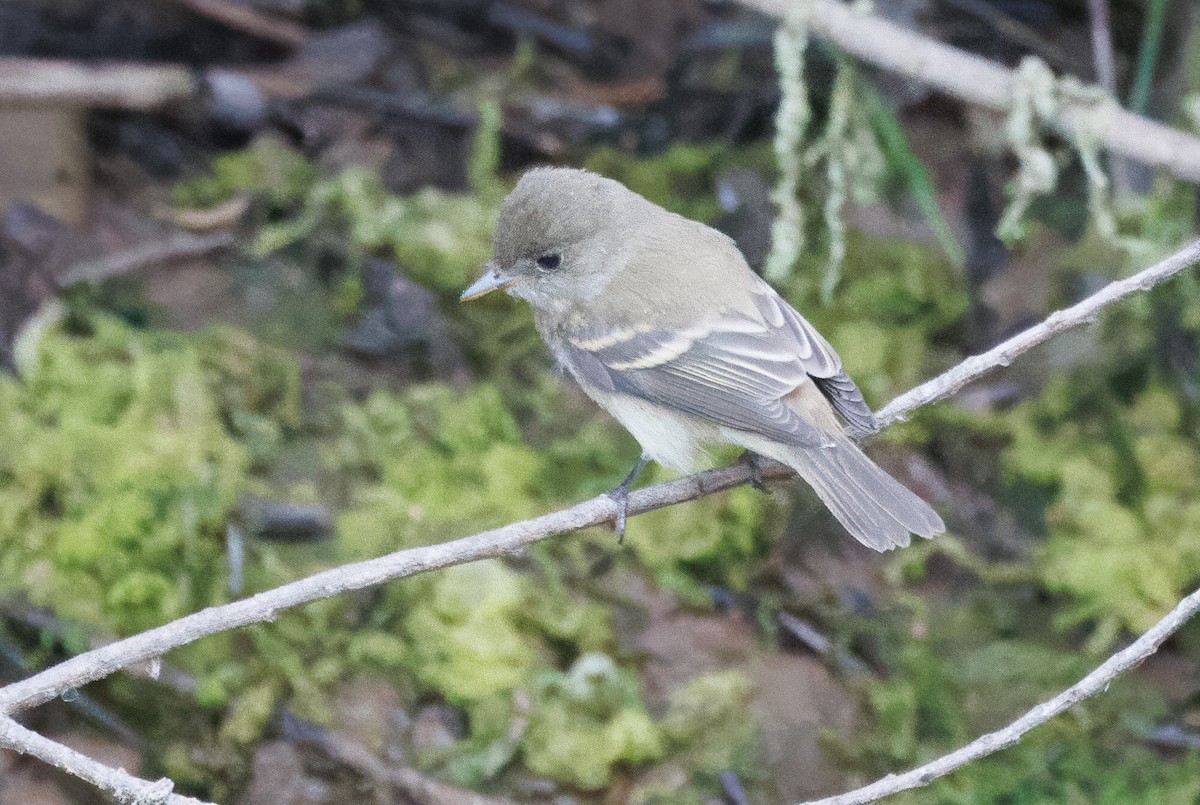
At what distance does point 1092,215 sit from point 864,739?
2.09 metres

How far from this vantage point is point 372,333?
434 cm

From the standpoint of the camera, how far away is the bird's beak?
3.17m

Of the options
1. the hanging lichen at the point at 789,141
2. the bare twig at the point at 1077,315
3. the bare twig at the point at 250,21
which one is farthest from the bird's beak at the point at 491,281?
the bare twig at the point at 250,21

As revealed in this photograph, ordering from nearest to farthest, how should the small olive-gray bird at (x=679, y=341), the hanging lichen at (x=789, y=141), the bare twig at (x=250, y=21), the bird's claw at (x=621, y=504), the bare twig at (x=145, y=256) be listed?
the bird's claw at (x=621, y=504) < the small olive-gray bird at (x=679, y=341) < the hanging lichen at (x=789, y=141) < the bare twig at (x=145, y=256) < the bare twig at (x=250, y=21)

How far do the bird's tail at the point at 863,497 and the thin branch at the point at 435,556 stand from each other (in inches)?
4.8

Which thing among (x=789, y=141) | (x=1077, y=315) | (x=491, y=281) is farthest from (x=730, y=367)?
(x=789, y=141)

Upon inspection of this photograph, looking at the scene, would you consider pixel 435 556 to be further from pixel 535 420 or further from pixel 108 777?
pixel 535 420

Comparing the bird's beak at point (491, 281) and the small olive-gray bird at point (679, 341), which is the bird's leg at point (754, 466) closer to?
the small olive-gray bird at point (679, 341)

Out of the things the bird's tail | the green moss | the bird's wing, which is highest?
the bird's wing

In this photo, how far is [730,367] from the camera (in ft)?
9.71

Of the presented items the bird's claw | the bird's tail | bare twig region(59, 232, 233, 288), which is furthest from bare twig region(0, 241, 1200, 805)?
bare twig region(59, 232, 233, 288)

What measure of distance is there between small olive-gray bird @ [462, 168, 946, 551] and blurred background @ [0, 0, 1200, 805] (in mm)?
690

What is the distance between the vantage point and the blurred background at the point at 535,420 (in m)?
3.30

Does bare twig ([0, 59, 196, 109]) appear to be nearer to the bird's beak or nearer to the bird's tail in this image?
the bird's beak
